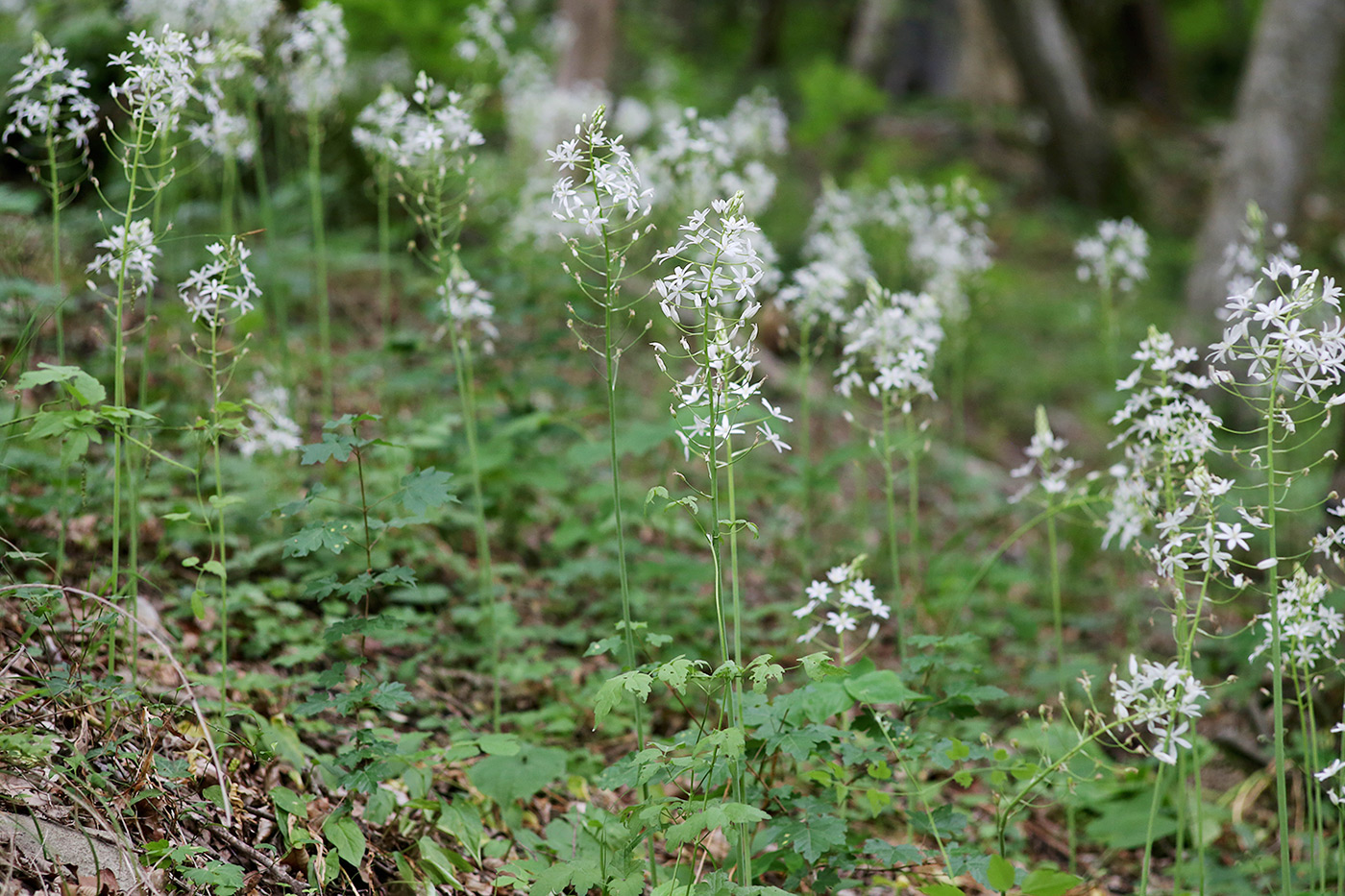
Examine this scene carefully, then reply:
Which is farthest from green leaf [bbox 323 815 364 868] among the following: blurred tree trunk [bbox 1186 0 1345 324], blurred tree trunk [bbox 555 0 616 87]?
blurred tree trunk [bbox 555 0 616 87]

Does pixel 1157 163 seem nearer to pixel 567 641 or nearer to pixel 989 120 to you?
pixel 989 120

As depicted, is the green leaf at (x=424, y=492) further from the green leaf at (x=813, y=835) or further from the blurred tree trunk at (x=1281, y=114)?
the blurred tree trunk at (x=1281, y=114)

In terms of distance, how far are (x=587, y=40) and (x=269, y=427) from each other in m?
6.33

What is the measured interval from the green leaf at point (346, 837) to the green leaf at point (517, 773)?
0.31 m

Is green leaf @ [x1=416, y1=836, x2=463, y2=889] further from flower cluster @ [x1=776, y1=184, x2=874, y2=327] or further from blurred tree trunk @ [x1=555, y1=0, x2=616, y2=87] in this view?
blurred tree trunk @ [x1=555, y1=0, x2=616, y2=87]

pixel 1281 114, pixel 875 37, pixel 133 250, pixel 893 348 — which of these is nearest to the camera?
pixel 133 250

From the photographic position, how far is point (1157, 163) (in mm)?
14336

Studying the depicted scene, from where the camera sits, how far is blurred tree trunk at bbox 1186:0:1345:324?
6797 millimetres

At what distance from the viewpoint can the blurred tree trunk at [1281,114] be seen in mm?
6797

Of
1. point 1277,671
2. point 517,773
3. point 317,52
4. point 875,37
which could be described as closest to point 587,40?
point 317,52

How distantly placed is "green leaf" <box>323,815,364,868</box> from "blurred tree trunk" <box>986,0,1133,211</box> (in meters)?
11.5

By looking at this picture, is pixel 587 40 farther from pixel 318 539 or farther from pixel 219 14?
pixel 318 539

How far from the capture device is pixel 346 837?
82.0 inches

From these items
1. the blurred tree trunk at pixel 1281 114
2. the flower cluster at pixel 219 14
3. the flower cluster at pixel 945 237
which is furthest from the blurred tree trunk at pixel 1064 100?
the flower cluster at pixel 219 14
